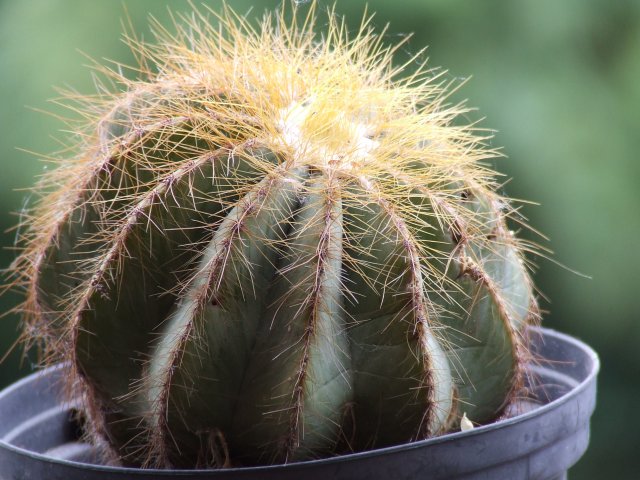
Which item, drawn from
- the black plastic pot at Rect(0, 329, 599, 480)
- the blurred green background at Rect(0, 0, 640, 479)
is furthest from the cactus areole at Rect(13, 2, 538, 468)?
the blurred green background at Rect(0, 0, 640, 479)

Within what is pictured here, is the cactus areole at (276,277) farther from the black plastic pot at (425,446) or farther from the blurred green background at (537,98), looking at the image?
the blurred green background at (537,98)

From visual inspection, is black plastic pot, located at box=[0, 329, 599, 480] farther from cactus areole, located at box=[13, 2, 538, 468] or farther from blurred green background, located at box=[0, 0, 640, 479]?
blurred green background, located at box=[0, 0, 640, 479]

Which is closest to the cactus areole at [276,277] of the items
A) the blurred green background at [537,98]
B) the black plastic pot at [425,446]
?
the black plastic pot at [425,446]

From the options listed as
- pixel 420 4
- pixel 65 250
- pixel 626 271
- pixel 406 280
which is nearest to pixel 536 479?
pixel 406 280

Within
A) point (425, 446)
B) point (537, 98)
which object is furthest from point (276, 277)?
point (537, 98)

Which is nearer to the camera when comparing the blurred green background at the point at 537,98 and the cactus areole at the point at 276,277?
the cactus areole at the point at 276,277

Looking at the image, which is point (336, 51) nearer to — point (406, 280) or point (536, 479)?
point (406, 280)
